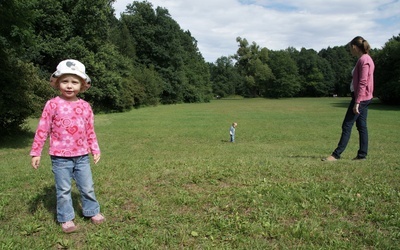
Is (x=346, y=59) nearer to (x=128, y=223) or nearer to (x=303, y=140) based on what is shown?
(x=303, y=140)

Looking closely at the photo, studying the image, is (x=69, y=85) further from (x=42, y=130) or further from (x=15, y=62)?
(x=15, y=62)

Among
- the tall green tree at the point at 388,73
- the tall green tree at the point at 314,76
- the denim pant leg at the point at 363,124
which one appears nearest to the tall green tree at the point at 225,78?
the tall green tree at the point at 314,76

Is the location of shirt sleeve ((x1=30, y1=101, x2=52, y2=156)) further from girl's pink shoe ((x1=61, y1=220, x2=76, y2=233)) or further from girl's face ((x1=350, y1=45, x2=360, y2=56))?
girl's face ((x1=350, y1=45, x2=360, y2=56))

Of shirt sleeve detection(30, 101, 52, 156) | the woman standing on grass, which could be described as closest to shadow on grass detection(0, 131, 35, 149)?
shirt sleeve detection(30, 101, 52, 156)

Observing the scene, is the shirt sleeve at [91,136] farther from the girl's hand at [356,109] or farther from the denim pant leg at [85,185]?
the girl's hand at [356,109]

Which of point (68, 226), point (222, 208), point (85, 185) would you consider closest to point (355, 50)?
point (222, 208)

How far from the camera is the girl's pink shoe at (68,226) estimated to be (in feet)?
13.0

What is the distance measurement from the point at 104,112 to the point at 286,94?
75.4 m

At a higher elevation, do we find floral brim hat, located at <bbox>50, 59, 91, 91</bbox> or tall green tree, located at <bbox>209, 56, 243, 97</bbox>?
tall green tree, located at <bbox>209, 56, 243, 97</bbox>

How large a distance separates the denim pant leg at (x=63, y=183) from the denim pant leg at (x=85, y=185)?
0.30 ft

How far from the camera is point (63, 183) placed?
4.03 metres

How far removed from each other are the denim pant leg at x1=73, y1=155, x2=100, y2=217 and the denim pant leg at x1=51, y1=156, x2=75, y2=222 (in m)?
0.09

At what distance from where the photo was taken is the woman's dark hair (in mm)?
6820

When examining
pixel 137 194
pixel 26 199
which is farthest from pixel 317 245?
pixel 26 199
